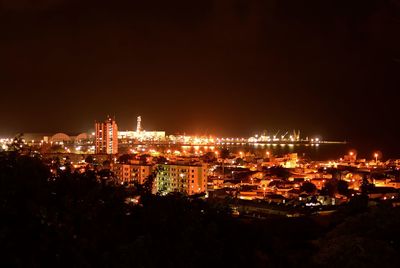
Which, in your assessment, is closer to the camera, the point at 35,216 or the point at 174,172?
the point at 35,216

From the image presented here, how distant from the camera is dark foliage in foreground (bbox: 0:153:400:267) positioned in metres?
1.41

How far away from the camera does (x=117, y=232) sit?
1.67m

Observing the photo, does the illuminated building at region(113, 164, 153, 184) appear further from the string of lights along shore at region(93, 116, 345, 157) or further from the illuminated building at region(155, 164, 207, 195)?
the string of lights along shore at region(93, 116, 345, 157)

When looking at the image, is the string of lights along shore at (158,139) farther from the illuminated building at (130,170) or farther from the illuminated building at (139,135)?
the illuminated building at (130,170)

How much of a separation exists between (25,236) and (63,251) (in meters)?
0.13

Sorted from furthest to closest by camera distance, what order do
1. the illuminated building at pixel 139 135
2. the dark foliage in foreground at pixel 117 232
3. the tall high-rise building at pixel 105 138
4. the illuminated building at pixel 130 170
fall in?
the illuminated building at pixel 139 135 < the tall high-rise building at pixel 105 138 < the illuminated building at pixel 130 170 < the dark foliage in foreground at pixel 117 232

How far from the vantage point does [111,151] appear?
2372 centimetres

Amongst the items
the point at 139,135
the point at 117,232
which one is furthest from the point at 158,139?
the point at 117,232

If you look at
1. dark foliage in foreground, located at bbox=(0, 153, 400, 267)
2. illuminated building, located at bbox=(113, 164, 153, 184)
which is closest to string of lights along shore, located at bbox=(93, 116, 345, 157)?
illuminated building, located at bbox=(113, 164, 153, 184)

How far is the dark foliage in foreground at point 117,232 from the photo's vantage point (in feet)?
4.61

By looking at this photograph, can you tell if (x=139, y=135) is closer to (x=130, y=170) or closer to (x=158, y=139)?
(x=158, y=139)

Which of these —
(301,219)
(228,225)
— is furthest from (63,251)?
(301,219)

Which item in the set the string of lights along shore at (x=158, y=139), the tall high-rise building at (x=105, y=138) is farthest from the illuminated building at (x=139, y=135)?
the tall high-rise building at (x=105, y=138)

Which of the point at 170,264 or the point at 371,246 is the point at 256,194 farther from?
the point at 170,264
